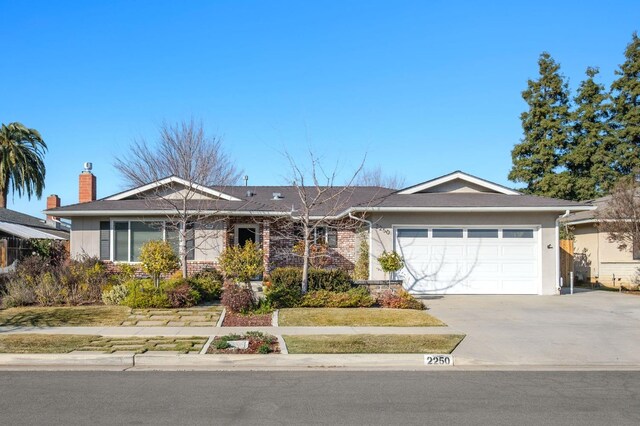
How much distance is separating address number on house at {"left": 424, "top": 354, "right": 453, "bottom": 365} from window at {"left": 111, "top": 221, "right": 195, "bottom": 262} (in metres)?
12.6

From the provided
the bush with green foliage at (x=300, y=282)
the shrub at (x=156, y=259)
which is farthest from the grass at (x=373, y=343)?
the shrub at (x=156, y=259)

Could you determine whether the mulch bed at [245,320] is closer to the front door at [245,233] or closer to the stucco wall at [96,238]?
the stucco wall at [96,238]

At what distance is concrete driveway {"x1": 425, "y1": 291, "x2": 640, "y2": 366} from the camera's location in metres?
9.88

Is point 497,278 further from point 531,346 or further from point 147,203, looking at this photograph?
point 147,203

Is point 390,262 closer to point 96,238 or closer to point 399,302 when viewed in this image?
point 399,302

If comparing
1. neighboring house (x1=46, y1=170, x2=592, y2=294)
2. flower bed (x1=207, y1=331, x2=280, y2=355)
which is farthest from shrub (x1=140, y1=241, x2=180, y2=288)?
flower bed (x1=207, y1=331, x2=280, y2=355)

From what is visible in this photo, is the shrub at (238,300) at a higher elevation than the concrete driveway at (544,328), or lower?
higher

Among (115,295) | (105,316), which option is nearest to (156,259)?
(115,295)

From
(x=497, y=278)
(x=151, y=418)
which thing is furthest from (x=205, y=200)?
(x=151, y=418)

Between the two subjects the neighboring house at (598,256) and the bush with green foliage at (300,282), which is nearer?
the bush with green foliage at (300,282)

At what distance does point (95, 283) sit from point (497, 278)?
12.8 m

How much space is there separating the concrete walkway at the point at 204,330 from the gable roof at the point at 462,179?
29.4 ft

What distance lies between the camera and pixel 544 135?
3791 cm

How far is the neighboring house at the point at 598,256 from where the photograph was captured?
2241 centimetres
